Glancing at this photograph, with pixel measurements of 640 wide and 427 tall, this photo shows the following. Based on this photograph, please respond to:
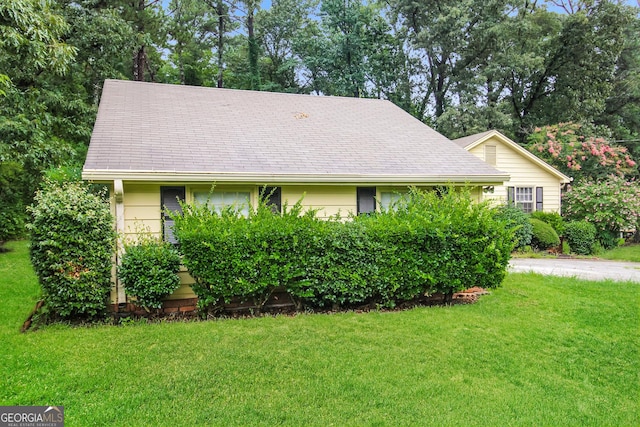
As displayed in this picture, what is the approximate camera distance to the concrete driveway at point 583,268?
8645 mm

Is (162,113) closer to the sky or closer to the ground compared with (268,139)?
closer to the sky

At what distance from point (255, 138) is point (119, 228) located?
11.3 ft

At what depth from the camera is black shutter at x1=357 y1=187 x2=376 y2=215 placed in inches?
308

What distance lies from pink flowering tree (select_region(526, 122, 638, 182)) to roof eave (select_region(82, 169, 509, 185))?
11694 millimetres

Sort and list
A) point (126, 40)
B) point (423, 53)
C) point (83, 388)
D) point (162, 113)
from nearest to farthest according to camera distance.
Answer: point (83, 388), point (162, 113), point (126, 40), point (423, 53)

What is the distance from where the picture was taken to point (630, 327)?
5.34 metres

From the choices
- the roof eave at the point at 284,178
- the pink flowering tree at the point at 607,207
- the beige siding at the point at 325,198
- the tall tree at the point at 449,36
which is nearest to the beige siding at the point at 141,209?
the roof eave at the point at 284,178

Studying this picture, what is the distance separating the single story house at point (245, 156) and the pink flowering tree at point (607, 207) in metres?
8.87

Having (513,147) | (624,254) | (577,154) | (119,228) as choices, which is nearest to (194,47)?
(513,147)

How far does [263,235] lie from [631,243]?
61.1 feet

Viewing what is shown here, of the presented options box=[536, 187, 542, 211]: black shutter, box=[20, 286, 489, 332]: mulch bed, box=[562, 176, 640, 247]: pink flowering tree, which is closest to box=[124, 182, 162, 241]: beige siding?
box=[20, 286, 489, 332]: mulch bed

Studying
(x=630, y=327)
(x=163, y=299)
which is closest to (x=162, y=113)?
(x=163, y=299)

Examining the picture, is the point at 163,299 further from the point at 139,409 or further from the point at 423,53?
the point at 423,53

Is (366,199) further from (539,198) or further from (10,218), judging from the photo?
(10,218)
